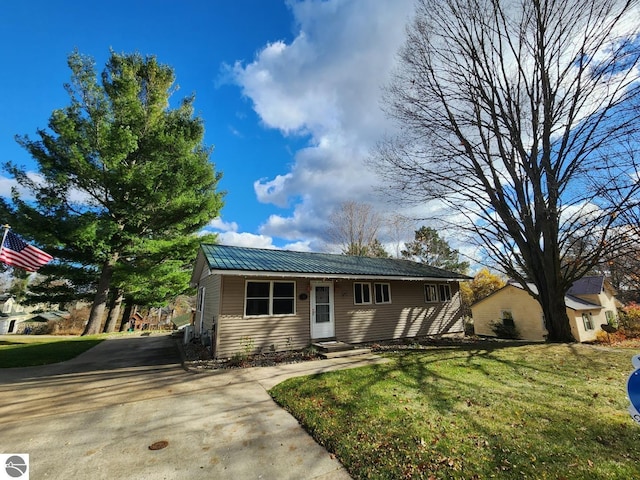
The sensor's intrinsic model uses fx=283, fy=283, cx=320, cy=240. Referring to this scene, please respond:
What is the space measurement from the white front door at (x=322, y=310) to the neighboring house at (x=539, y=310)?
1861 centimetres

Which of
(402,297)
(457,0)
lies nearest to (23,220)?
(402,297)

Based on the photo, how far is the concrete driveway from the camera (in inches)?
129

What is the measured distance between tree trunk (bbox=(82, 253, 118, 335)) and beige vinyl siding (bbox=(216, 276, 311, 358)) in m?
11.4

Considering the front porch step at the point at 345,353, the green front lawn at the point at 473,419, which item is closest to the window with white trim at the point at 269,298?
the front porch step at the point at 345,353

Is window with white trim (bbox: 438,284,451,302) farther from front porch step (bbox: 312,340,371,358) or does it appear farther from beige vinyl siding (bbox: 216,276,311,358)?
beige vinyl siding (bbox: 216,276,311,358)

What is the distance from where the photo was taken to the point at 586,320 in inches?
953

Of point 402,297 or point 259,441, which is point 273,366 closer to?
point 259,441

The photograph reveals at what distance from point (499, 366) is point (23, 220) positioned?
69.7ft

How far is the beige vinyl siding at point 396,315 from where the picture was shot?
11445 mm

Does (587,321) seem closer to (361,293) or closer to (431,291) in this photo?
(431,291)

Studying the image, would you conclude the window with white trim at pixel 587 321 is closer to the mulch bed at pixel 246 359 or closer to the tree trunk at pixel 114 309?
the mulch bed at pixel 246 359

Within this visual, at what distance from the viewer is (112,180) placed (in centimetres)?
1563

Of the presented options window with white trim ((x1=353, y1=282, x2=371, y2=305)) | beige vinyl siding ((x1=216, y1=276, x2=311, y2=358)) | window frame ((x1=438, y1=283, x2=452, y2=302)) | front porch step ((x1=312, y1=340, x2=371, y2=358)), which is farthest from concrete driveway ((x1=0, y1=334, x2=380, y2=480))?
window frame ((x1=438, y1=283, x2=452, y2=302))

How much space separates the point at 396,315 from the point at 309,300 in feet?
14.9
